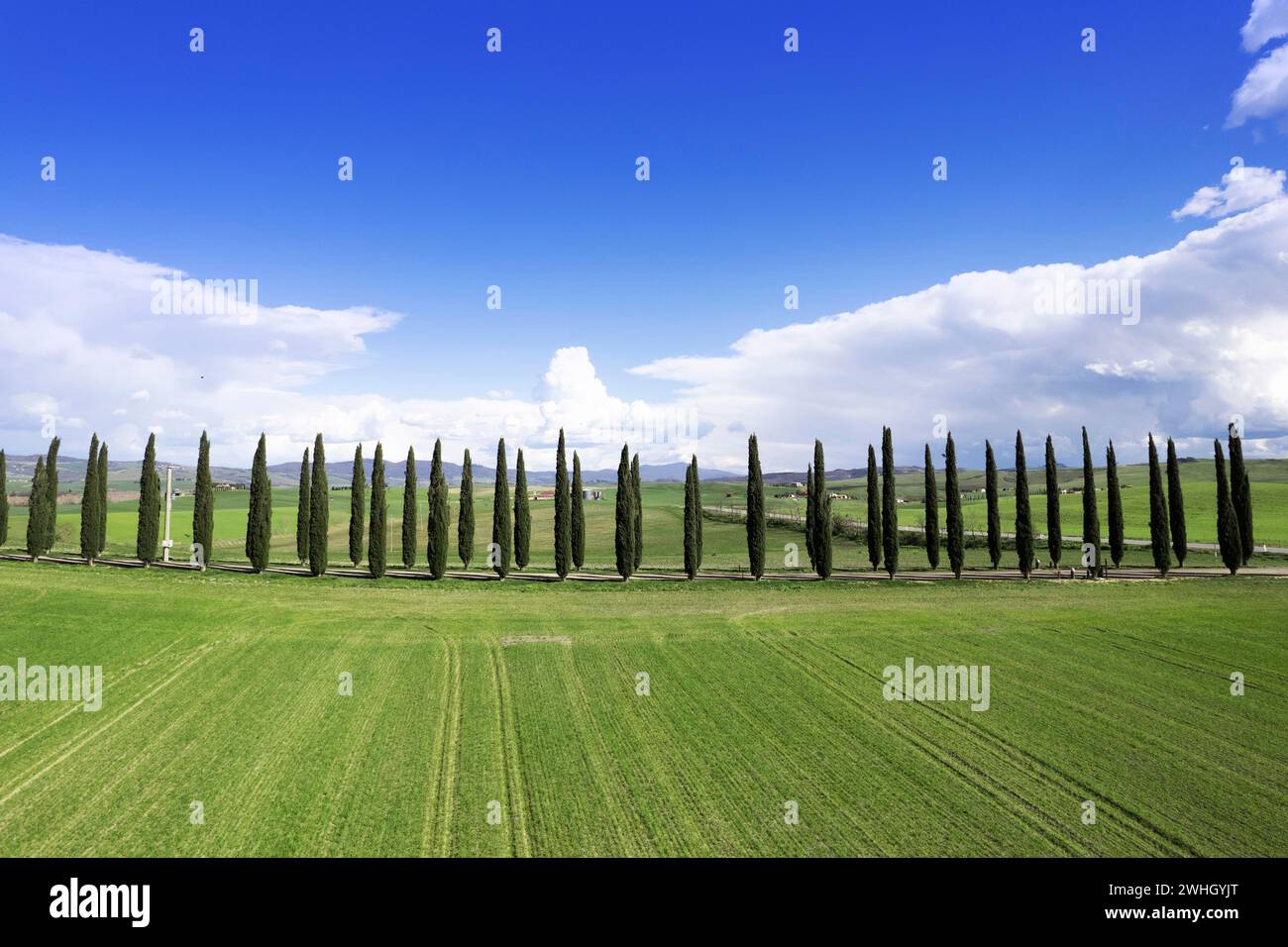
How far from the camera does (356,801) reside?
1634 centimetres

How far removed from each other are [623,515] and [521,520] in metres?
10.1

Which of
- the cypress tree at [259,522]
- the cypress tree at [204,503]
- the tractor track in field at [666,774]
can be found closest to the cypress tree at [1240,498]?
the tractor track in field at [666,774]

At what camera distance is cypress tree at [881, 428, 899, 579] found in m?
55.8

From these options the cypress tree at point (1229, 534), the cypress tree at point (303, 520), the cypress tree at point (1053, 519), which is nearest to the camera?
the cypress tree at point (1229, 534)

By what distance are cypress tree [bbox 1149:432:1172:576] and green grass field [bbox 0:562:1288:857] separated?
1706cm

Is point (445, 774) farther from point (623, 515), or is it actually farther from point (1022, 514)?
point (1022, 514)

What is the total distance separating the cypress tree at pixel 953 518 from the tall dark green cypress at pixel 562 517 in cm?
3309

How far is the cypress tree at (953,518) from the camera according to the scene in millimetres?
54625

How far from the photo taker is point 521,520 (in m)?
60.3

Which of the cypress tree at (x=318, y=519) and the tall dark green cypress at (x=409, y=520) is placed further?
the tall dark green cypress at (x=409, y=520)

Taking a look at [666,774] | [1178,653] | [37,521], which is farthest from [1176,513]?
[37,521]

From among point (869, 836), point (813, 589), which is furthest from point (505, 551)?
point (869, 836)

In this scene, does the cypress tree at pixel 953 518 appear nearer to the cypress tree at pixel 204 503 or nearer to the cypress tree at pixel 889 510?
the cypress tree at pixel 889 510
